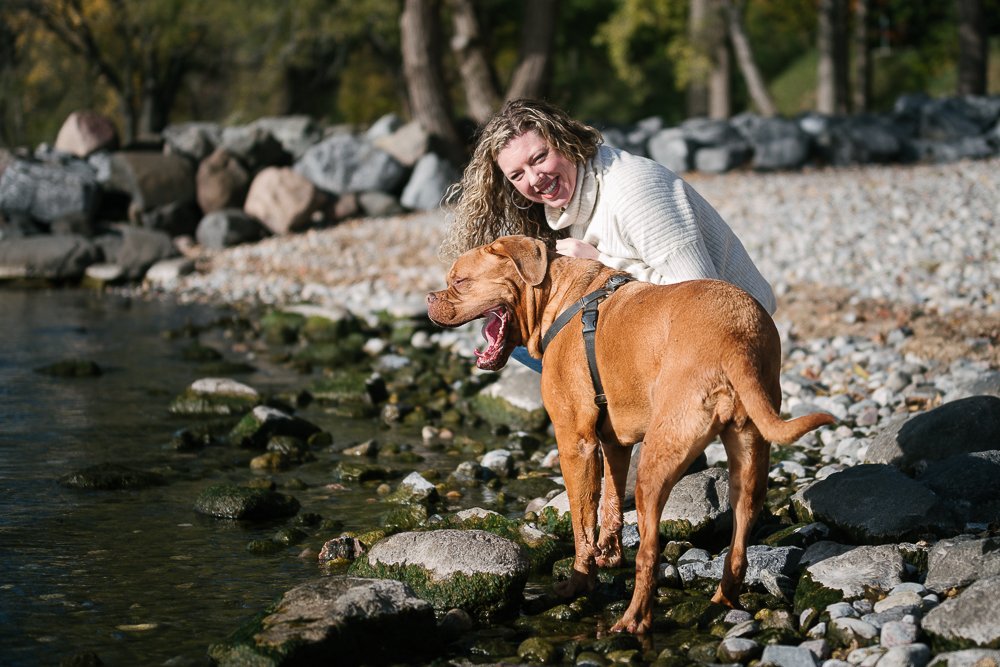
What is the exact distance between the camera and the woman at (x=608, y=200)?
250 inches

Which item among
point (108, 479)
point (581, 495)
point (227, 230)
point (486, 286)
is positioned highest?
point (486, 286)

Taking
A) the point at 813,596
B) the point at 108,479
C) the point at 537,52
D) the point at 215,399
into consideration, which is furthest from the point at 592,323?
the point at 537,52

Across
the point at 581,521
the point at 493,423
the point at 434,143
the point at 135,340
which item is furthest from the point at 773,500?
the point at 434,143

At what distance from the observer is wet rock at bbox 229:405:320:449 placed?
29.4 ft

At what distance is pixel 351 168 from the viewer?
23328mm

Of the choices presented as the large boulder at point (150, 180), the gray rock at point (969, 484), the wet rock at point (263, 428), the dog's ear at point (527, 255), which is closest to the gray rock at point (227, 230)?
the large boulder at point (150, 180)

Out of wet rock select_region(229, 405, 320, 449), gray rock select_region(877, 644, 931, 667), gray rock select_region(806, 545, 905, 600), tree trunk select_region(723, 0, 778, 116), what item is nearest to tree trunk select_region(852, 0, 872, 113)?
tree trunk select_region(723, 0, 778, 116)

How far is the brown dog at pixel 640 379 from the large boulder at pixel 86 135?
19.1 m

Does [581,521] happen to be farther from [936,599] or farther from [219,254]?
[219,254]

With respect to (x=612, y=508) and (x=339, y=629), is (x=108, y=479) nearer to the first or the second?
(x=339, y=629)

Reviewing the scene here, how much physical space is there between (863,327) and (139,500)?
7.56 m

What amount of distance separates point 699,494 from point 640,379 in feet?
5.11

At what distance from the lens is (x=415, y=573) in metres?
5.62

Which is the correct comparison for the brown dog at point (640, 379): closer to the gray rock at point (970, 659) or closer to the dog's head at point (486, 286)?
the dog's head at point (486, 286)
